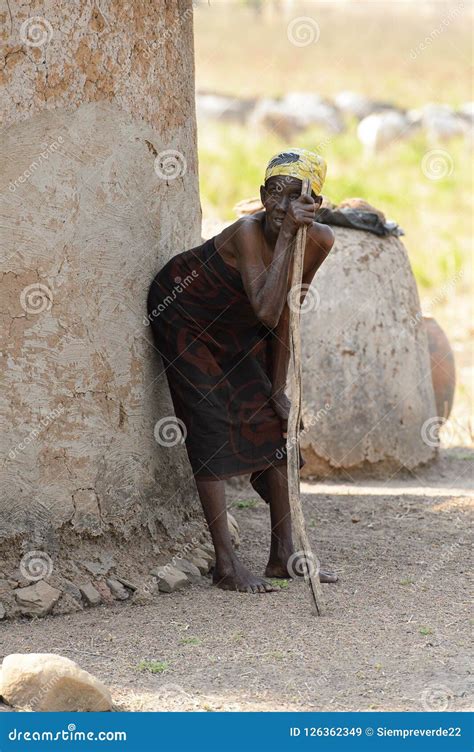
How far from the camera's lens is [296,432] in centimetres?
379

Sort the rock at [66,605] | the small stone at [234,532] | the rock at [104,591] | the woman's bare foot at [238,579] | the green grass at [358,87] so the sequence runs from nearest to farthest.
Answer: the rock at [66,605] → the rock at [104,591] → the woman's bare foot at [238,579] → the small stone at [234,532] → the green grass at [358,87]

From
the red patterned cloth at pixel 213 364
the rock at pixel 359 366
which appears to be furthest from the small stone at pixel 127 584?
the rock at pixel 359 366

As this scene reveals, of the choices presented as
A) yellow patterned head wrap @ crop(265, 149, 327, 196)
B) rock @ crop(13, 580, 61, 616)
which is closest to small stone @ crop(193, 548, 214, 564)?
rock @ crop(13, 580, 61, 616)

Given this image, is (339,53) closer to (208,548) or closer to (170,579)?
(208,548)

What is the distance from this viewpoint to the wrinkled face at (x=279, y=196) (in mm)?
3742

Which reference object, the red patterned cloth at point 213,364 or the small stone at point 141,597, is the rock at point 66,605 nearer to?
the small stone at point 141,597

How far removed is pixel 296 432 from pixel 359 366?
2497 millimetres

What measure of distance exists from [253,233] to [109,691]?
1695 millimetres

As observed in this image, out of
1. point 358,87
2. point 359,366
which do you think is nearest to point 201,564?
point 359,366

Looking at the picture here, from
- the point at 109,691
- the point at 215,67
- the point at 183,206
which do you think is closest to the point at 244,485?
the point at 183,206

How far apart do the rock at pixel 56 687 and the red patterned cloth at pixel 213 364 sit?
134cm

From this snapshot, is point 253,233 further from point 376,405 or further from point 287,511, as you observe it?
point 376,405

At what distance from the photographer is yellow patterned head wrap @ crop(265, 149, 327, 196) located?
12.3 feet

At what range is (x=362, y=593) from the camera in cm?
404
